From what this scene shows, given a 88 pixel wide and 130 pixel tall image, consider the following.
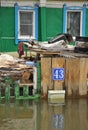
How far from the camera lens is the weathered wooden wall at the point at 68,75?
12.5 metres

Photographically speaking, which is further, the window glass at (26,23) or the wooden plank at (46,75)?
the window glass at (26,23)

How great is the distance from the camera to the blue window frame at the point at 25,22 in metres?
21.0

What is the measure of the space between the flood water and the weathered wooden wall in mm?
398

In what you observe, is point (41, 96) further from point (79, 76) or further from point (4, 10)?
point (4, 10)

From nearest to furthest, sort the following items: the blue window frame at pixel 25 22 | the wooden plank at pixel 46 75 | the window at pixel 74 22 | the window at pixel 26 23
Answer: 1. the wooden plank at pixel 46 75
2. the blue window frame at pixel 25 22
3. the window at pixel 26 23
4. the window at pixel 74 22

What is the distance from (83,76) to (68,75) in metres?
0.45

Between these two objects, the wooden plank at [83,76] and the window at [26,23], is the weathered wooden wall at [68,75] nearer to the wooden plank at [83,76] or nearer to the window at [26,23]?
the wooden plank at [83,76]

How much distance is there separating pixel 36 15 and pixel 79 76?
909 centimetres

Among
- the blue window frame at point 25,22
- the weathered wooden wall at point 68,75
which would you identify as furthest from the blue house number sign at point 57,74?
the blue window frame at point 25,22

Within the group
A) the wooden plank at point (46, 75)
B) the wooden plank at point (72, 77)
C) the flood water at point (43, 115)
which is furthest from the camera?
the wooden plank at point (72, 77)

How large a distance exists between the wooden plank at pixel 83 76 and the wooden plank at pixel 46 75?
90 cm

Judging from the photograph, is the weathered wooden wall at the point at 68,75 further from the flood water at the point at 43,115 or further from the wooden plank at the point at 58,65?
the flood water at the point at 43,115

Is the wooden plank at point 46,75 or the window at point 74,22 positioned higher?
the window at point 74,22

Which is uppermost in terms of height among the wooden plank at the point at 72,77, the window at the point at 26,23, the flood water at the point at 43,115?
the window at the point at 26,23
